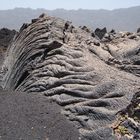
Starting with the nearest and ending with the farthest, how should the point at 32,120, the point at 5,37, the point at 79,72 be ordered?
the point at 32,120, the point at 79,72, the point at 5,37

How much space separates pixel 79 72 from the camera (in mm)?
6742

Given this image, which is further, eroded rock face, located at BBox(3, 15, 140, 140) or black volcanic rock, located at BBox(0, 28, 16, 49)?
black volcanic rock, located at BBox(0, 28, 16, 49)

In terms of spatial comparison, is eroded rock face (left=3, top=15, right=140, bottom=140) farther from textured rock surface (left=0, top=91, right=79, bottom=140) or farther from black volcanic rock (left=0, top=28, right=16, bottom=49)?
black volcanic rock (left=0, top=28, right=16, bottom=49)

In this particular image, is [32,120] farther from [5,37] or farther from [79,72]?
[5,37]

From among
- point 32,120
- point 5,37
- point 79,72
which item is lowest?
point 5,37

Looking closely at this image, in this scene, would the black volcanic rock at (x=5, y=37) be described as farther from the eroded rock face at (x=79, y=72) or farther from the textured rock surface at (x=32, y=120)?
the textured rock surface at (x=32, y=120)

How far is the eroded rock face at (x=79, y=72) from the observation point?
224 inches

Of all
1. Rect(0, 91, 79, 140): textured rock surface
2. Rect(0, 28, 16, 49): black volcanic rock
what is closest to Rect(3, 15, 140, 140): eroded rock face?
Rect(0, 91, 79, 140): textured rock surface

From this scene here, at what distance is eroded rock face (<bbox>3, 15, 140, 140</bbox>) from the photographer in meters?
5.69

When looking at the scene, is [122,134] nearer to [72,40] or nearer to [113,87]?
[113,87]

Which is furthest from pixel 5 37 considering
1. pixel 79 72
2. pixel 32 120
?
pixel 32 120

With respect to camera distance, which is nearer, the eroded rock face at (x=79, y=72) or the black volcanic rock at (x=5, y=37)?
the eroded rock face at (x=79, y=72)

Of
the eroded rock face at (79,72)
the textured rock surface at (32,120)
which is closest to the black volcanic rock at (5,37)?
the eroded rock face at (79,72)

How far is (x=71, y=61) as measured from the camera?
7113 mm
